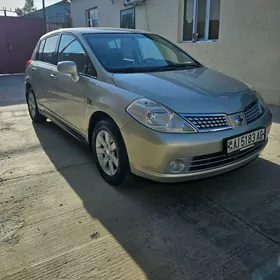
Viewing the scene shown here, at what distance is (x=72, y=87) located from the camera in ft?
11.1

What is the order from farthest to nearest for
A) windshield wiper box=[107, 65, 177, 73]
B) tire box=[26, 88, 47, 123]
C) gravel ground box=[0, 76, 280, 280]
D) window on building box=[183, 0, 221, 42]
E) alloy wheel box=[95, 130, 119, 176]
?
window on building box=[183, 0, 221, 42]
tire box=[26, 88, 47, 123]
windshield wiper box=[107, 65, 177, 73]
alloy wheel box=[95, 130, 119, 176]
gravel ground box=[0, 76, 280, 280]

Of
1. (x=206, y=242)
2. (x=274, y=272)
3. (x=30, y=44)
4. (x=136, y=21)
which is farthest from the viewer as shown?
(x=30, y=44)

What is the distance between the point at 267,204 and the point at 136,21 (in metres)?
8.72

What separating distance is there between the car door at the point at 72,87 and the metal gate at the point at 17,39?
10355 millimetres

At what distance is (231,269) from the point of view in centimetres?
186

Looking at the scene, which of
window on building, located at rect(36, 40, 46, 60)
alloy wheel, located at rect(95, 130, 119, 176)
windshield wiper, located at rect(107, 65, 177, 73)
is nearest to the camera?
alloy wheel, located at rect(95, 130, 119, 176)

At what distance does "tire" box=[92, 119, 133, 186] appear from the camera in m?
2.64

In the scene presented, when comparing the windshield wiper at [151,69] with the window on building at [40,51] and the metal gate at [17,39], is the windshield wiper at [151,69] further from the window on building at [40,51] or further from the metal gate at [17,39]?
the metal gate at [17,39]

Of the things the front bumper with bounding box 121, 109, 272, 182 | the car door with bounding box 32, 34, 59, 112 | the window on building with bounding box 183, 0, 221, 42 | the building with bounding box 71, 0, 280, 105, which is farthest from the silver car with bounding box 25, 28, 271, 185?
the window on building with bounding box 183, 0, 221, 42

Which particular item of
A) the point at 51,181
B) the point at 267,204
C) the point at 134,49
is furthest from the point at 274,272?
the point at 134,49

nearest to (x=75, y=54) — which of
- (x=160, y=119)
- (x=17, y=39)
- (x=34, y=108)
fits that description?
(x=160, y=119)

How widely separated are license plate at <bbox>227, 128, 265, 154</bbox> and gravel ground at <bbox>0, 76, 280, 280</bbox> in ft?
1.63

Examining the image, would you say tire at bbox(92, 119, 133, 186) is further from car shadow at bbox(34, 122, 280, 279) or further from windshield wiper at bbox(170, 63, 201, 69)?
windshield wiper at bbox(170, 63, 201, 69)

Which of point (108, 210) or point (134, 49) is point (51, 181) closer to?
point (108, 210)
